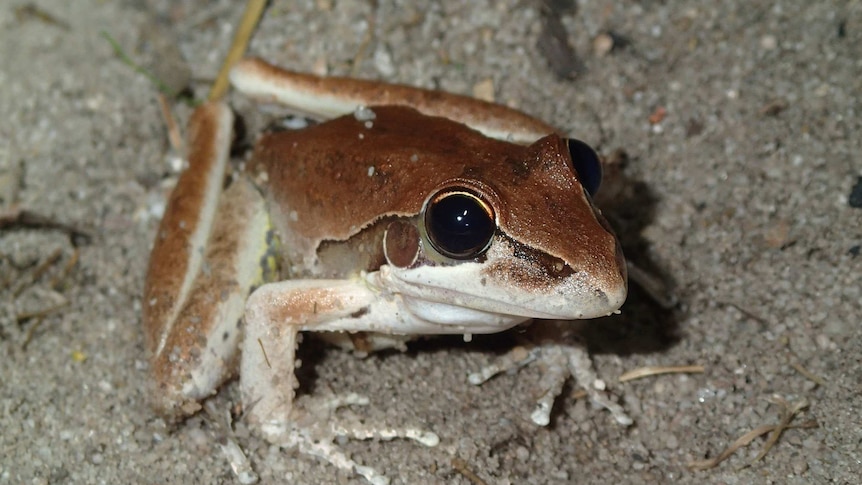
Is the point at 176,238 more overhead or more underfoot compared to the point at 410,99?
more underfoot

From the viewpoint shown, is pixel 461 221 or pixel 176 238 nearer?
pixel 461 221

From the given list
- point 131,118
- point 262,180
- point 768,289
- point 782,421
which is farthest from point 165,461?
point 768,289

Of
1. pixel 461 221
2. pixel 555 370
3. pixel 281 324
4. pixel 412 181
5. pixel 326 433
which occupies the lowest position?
pixel 326 433

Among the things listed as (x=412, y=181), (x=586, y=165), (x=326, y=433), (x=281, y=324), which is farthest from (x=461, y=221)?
(x=326, y=433)

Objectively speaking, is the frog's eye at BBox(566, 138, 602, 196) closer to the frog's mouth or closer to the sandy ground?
the frog's mouth

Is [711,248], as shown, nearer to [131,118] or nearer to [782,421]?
[782,421]

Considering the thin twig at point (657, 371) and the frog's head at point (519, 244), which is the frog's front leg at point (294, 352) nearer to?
the frog's head at point (519, 244)

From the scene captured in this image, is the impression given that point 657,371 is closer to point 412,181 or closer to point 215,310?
point 412,181

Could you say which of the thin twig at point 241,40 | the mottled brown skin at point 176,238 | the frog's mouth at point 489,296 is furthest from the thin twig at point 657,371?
the thin twig at point 241,40
